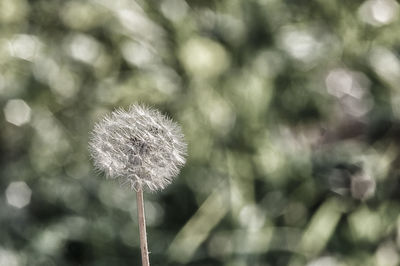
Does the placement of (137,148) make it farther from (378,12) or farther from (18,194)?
(378,12)

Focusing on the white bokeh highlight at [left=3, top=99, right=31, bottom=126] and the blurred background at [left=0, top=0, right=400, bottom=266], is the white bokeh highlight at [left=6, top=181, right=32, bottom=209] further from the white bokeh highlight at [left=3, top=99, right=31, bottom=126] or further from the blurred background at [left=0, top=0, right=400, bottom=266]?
the white bokeh highlight at [left=3, top=99, right=31, bottom=126]

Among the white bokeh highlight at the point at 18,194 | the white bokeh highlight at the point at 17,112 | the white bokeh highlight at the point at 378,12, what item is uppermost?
the white bokeh highlight at the point at 378,12

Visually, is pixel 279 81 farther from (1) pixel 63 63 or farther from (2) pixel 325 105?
(1) pixel 63 63

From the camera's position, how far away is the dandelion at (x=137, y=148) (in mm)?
502

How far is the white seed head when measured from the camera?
502 millimetres

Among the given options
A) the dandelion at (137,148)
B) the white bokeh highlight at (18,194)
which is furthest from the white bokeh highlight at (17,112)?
the dandelion at (137,148)

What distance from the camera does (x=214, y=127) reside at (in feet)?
3.96

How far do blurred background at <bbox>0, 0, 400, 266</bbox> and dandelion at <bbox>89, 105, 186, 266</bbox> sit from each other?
0.62 metres

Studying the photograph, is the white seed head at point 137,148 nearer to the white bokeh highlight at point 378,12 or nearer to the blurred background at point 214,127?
the blurred background at point 214,127

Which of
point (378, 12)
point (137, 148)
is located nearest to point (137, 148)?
A: point (137, 148)

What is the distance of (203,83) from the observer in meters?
1.25

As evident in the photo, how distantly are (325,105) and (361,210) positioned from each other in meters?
0.23

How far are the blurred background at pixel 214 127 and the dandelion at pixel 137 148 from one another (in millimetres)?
620

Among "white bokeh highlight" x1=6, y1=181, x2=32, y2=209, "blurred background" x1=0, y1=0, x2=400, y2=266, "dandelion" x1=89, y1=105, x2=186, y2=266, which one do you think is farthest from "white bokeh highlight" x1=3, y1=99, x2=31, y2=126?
"dandelion" x1=89, y1=105, x2=186, y2=266
